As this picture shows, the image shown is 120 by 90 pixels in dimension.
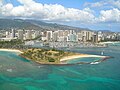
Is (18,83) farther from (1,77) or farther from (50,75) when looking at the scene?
(50,75)

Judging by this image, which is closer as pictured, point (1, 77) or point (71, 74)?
point (1, 77)

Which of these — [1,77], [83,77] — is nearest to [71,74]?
[83,77]

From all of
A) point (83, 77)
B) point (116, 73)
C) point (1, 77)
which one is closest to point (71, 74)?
point (83, 77)

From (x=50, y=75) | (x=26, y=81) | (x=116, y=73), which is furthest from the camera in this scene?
(x=116, y=73)

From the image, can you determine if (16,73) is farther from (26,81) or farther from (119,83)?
(119,83)

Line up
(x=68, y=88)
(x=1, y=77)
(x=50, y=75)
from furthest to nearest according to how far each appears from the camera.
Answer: (x=50, y=75)
(x=1, y=77)
(x=68, y=88)

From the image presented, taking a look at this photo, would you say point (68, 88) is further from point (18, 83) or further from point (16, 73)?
point (16, 73)

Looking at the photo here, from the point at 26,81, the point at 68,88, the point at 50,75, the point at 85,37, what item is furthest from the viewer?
the point at 85,37

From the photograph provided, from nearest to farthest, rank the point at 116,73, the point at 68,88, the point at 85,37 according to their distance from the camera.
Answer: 1. the point at 68,88
2. the point at 116,73
3. the point at 85,37

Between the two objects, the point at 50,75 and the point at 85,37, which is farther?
the point at 85,37
